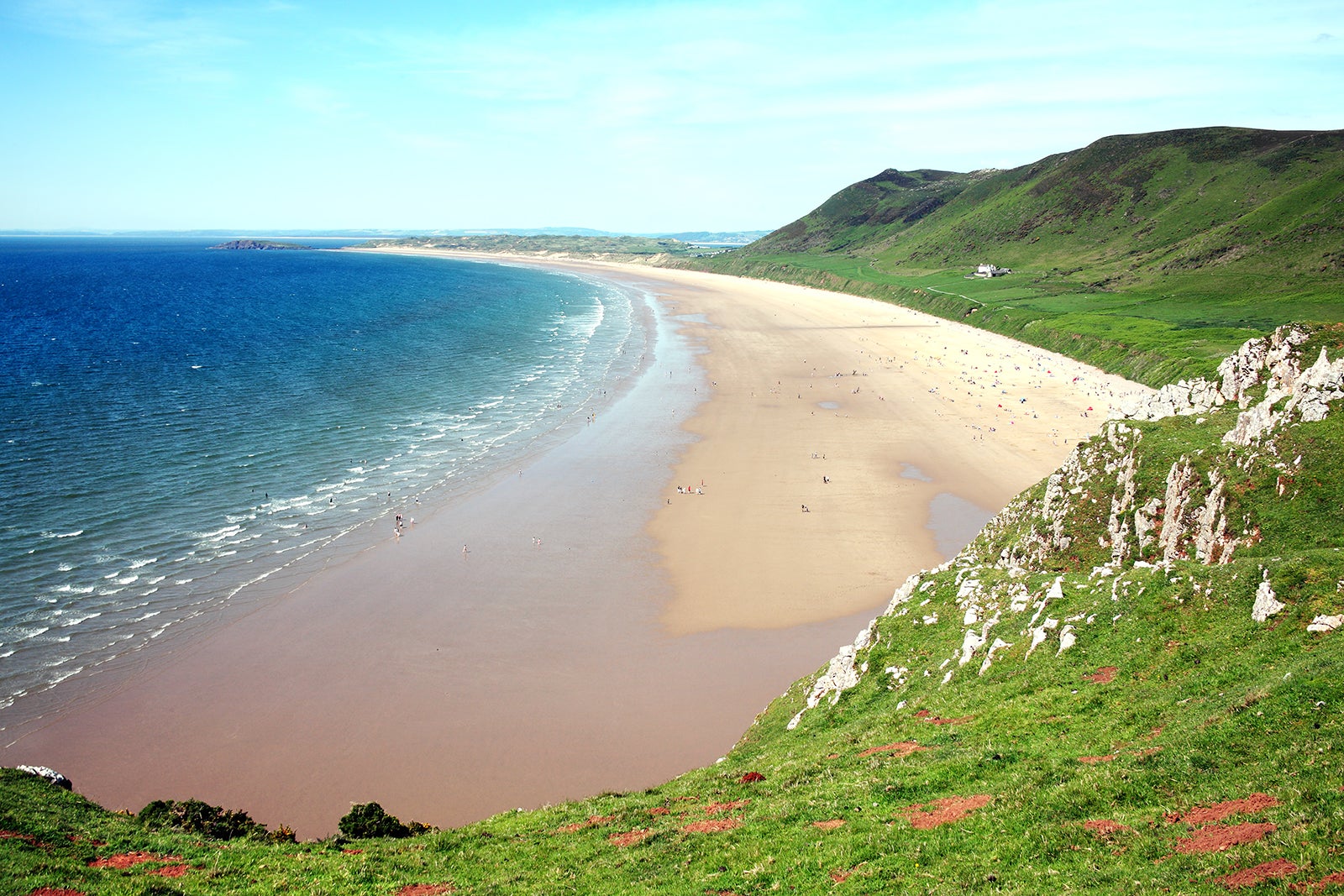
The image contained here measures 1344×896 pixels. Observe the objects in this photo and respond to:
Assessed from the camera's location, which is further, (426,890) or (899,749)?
(899,749)

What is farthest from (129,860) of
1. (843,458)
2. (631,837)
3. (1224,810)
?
→ (843,458)

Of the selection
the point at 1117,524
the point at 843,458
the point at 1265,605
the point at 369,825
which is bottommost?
the point at 369,825

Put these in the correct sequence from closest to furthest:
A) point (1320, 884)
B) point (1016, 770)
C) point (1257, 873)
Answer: point (1320, 884) → point (1257, 873) → point (1016, 770)

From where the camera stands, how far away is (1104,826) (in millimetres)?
14234

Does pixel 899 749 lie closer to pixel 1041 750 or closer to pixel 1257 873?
pixel 1041 750

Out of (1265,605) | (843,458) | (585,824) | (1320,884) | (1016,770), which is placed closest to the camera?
(1320,884)

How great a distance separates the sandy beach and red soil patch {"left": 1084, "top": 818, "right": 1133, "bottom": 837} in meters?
17.7

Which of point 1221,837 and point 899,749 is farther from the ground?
point 1221,837

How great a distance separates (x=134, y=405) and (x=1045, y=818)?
8960cm

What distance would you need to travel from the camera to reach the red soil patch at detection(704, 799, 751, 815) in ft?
63.1

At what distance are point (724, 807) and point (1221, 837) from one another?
1054 centimetres

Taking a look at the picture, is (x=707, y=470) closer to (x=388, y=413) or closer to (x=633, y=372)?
(x=388, y=413)

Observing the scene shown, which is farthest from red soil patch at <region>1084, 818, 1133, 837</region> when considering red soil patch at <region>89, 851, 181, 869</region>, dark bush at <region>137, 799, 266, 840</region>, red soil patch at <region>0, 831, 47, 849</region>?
red soil patch at <region>0, 831, 47, 849</region>

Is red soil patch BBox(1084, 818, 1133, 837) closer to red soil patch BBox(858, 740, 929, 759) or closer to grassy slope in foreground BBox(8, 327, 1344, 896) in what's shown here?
grassy slope in foreground BBox(8, 327, 1344, 896)
